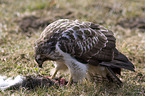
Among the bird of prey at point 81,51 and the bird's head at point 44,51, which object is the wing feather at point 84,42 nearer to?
the bird of prey at point 81,51

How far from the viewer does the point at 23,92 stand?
3.62 meters

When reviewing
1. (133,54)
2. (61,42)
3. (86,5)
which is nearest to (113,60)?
(61,42)

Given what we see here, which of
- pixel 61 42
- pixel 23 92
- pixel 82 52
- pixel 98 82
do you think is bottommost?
pixel 98 82

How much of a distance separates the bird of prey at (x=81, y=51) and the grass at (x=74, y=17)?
0.96 feet

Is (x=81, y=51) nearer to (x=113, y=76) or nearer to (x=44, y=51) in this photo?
(x=44, y=51)

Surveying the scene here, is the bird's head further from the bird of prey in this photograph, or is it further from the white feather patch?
the white feather patch

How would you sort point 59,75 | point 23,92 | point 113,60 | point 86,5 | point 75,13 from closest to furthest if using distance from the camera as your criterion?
point 23,92 → point 113,60 → point 59,75 → point 75,13 → point 86,5

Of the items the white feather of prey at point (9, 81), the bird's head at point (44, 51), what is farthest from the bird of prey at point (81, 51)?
the white feather of prey at point (9, 81)

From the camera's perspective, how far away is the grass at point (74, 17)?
3.93 meters

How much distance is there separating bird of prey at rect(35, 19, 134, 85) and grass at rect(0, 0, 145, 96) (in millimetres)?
292

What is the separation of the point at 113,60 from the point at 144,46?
1772 millimetres

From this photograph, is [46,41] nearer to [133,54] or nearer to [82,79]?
[82,79]

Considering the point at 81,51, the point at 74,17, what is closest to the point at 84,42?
the point at 81,51

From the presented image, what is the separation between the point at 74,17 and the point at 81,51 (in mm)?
3479
